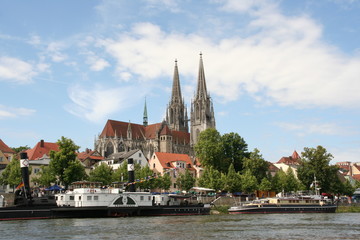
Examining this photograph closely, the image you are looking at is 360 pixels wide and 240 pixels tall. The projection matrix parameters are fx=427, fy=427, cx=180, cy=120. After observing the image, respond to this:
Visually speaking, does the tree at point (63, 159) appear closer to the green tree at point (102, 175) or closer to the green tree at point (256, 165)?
the green tree at point (102, 175)

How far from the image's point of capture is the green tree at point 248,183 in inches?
2916

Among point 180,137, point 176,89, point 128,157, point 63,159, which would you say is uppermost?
point 176,89

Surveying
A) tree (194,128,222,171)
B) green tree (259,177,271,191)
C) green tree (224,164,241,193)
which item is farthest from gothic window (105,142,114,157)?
green tree (224,164,241,193)

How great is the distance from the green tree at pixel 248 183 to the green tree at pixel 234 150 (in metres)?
12.7

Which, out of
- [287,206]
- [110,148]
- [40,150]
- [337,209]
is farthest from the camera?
[110,148]

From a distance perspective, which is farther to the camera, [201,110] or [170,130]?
[201,110]

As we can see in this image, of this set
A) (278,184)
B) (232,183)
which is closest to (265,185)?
(278,184)

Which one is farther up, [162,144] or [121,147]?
[162,144]

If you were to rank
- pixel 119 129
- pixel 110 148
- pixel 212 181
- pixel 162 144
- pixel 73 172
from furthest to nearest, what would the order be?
pixel 162 144
pixel 119 129
pixel 110 148
pixel 212 181
pixel 73 172

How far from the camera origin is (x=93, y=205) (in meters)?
49.8

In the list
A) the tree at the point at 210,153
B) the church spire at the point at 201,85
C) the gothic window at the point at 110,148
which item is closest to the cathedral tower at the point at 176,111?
the church spire at the point at 201,85

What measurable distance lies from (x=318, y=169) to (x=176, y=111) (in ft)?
356

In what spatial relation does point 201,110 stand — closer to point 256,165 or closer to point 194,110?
point 194,110

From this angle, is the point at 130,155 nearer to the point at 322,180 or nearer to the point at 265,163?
the point at 265,163
